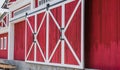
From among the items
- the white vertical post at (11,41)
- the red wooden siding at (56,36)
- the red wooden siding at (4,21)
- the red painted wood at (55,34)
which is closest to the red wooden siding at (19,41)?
the white vertical post at (11,41)

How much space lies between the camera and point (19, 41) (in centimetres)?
1681

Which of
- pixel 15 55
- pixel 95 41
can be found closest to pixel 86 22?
pixel 95 41

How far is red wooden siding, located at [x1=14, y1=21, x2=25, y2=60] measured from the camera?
16120mm

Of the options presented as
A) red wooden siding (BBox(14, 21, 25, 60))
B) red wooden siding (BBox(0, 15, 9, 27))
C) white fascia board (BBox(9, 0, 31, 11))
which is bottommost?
red wooden siding (BBox(14, 21, 25, 60))

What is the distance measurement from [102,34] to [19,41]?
9.51m

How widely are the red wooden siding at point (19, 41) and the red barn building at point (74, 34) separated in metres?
2.41

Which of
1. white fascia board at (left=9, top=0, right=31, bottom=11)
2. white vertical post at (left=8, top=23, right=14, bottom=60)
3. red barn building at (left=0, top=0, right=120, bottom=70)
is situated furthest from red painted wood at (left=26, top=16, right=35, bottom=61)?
white vertical post at (left=8, top=23, right=14, bottom=60)

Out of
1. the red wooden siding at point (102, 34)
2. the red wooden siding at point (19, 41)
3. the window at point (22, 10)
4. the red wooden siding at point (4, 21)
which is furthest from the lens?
the red wooden siding at point (4, 21)

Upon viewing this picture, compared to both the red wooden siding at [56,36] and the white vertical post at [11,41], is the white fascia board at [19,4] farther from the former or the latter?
the red wooden siding at [56,36]

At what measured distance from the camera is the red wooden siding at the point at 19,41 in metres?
16.1

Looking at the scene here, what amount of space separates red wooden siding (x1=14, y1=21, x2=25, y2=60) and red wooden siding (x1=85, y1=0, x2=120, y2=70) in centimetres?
795

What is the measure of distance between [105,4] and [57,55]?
3081 millimetres

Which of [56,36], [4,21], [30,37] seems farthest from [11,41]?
[56,36]

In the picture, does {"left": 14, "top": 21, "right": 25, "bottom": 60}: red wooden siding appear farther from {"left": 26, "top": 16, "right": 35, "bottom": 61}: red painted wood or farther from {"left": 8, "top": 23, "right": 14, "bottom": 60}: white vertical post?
{"left": 26, "top": 16, "right": 35, "bottom": 61}: red painted wood
